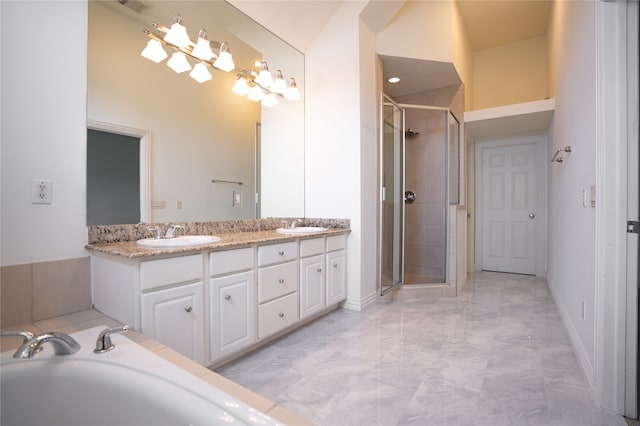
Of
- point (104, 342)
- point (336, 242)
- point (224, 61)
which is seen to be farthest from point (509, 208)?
point (104, 342)

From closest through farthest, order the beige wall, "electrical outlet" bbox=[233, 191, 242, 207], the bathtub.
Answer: the bathtub, "electrical outlet" bbox=[233, 191, 242, 207], the beige wall

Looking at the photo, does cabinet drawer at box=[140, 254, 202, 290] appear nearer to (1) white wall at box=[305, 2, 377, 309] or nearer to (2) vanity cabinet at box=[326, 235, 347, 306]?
(2) vanity cabinet at box=[326, 235, 347, 306]

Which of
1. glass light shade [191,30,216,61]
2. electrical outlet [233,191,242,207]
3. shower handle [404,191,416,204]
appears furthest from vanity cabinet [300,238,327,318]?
shower handle [404,191,416,204]

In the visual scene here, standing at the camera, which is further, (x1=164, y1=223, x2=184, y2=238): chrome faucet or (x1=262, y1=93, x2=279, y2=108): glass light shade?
(x1=262, y1=93, x2=279, y2=108): glass light shade

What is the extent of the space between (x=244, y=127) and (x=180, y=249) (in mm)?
1439

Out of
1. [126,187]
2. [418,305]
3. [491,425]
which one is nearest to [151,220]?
[126,187]

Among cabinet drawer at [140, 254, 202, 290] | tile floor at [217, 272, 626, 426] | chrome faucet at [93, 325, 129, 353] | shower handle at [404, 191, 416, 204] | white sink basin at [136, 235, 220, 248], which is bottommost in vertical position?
tile floor at [217, 272, 626, 426]

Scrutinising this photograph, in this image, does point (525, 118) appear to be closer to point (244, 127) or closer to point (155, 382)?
point (244, 127)

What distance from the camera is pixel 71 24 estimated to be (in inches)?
62.0

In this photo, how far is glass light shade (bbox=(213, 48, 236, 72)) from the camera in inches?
92.4

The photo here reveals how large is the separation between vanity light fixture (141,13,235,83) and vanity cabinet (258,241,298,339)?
134 cm

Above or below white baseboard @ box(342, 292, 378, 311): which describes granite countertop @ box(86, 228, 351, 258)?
above

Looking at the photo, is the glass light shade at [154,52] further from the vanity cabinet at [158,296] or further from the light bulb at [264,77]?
the vanity cabinet at [158,296]

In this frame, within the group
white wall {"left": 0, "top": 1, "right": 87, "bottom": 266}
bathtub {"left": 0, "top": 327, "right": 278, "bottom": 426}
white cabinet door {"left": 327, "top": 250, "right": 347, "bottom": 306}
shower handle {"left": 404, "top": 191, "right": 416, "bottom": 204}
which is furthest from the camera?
shower handle {"left": 404, "top": 191, "right": 416, "bottom": 204}
